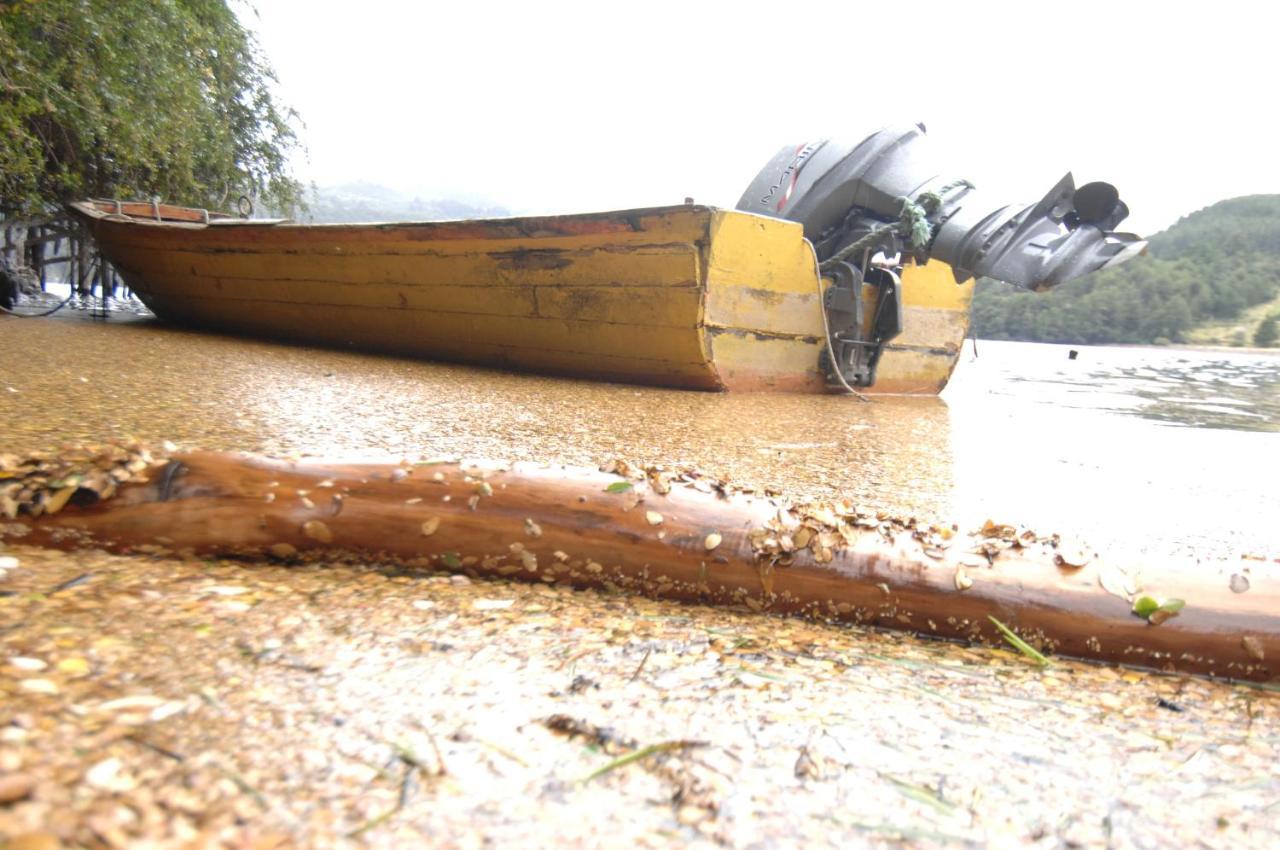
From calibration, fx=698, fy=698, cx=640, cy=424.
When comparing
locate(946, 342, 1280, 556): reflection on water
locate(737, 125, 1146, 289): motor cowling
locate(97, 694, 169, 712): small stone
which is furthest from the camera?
locate(737, 125, 1146, 289): motor cowling

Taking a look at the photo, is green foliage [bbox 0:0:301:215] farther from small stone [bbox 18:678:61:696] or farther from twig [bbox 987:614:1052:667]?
twig [bbox 987:614:1052:667]

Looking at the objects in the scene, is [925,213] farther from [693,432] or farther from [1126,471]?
[693,432]

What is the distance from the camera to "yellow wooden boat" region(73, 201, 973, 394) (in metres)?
4.12

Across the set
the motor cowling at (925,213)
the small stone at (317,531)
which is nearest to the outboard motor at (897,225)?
the motor cowling at (925,213)

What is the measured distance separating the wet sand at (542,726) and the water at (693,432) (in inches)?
19.0

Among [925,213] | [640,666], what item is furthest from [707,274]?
[640,666]

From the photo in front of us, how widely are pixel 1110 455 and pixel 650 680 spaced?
329 centimetres

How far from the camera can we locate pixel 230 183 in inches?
384

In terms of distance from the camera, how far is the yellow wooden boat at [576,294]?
4.12 m

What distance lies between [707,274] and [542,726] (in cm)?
343

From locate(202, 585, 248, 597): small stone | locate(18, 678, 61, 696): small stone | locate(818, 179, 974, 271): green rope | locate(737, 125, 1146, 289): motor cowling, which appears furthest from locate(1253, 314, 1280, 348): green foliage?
locate(18, 678, 61, 696): small stone

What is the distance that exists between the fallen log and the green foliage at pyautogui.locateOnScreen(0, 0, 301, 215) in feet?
18.0

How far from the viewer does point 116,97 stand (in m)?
5.91

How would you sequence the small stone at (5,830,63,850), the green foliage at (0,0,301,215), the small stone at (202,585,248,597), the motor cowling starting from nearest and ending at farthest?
the small stone at (5,830,63,850) < the small stone at (202,585,248,597) < the motor cowling < the green foliage at (0,0,301,215)
